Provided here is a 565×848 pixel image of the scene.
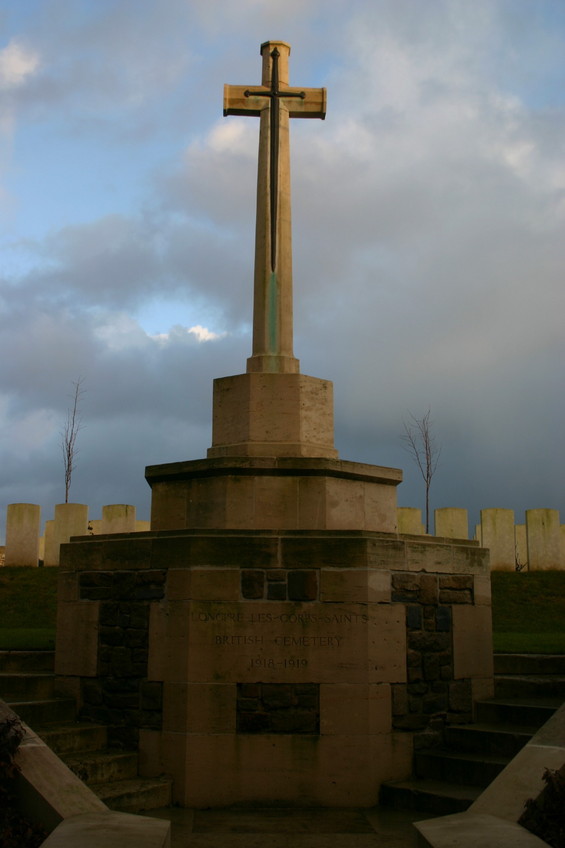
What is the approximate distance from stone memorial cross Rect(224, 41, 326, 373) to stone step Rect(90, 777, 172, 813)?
3853mm

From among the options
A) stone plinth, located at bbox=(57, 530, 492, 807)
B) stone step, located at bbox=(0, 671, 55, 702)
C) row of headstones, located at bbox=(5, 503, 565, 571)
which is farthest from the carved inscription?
row of headstones, located at bbox=(5, 503, 565, 571)

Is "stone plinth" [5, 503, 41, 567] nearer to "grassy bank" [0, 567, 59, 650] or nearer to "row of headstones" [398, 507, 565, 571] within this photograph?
"grassy bank" [0, 567, 59, 650]

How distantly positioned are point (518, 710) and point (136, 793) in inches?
134

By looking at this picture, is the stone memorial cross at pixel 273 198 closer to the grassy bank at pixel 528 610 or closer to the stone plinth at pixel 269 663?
the stone plinth at pixel 269 663

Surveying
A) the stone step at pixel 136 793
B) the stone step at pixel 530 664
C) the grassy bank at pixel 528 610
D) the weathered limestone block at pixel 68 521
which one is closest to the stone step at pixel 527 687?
the stone step at pixel 530 664

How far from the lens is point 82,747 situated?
717 cm

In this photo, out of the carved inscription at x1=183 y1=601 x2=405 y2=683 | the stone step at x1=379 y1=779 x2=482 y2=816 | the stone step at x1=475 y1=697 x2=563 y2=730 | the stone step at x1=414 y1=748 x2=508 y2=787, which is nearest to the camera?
the stone step at x1=379 y1=779 x2=482 y2=816

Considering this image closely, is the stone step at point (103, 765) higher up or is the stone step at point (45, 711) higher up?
the stone step at point (45, 711)

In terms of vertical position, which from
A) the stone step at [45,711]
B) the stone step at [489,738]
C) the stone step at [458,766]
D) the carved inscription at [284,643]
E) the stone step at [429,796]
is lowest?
the stone step at [429,796]

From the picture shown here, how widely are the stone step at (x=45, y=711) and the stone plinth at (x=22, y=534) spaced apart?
34.2 ft

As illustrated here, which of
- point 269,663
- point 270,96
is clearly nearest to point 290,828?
point 269,663

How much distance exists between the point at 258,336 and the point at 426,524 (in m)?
12.9

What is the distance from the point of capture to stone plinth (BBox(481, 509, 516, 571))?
1877 centimetres

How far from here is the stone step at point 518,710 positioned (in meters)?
7.57
